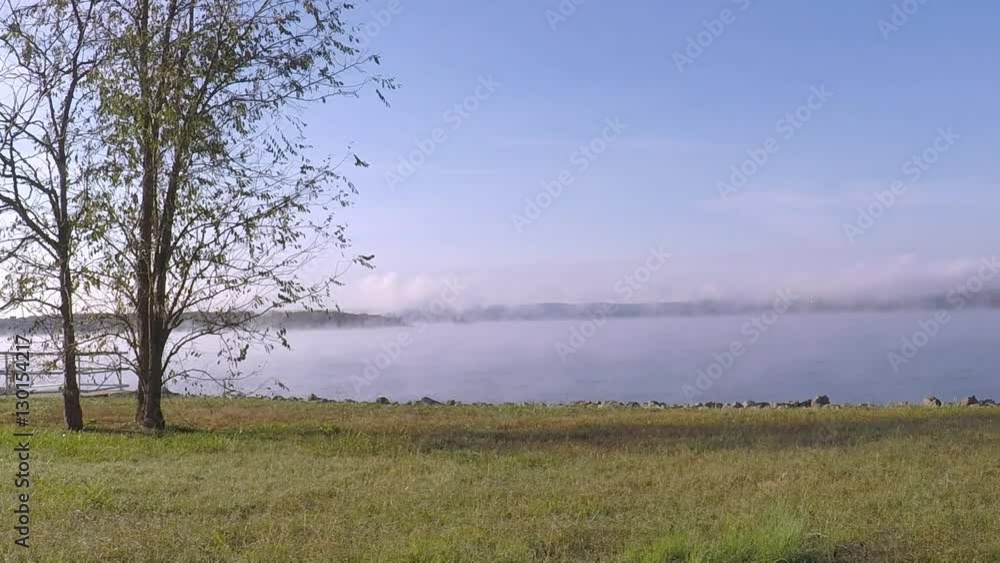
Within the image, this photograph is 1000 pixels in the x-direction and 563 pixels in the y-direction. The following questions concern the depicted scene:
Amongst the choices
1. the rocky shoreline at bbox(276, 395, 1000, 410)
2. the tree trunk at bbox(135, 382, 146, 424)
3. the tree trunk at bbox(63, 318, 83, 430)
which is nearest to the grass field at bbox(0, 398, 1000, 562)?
the tree trunk at bbox(63, 318, 83, 430)

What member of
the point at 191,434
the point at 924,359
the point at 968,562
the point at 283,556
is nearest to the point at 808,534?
the point at 968,562

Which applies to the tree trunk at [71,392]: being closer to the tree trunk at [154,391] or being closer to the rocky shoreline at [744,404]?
the tree trunk at [154,391]

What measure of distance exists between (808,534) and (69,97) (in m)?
12.7

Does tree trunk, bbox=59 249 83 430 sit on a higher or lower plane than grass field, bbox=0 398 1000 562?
higher

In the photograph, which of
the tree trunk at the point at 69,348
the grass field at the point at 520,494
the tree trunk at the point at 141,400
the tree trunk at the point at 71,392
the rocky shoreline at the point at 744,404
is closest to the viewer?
the grass field at the point at 520,494

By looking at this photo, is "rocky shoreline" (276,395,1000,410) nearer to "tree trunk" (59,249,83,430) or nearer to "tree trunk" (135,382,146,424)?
"tree trunk" (135,382,146,424)

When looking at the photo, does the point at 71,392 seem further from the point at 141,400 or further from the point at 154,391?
the point at 154,391

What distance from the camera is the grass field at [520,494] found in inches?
236

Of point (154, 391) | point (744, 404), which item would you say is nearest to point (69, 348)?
point (154, 391)

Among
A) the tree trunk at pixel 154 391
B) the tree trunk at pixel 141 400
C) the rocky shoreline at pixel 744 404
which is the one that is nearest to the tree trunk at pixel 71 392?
the tree trunk at pixel 141 400

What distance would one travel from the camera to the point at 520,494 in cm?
802

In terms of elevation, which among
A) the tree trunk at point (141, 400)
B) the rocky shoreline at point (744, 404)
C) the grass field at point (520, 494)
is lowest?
the grass field at point (520, 494)

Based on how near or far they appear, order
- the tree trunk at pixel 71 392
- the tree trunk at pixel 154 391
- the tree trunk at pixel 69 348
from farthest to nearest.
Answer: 1. the tree trunk at pixel 154 391
2. the tree trunk at pixel 71 392
3. the tree trunk at pixel 69 348

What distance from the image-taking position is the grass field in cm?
600
